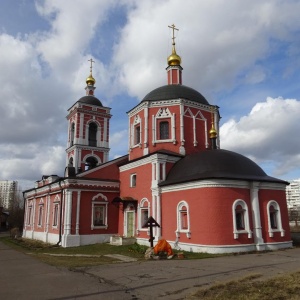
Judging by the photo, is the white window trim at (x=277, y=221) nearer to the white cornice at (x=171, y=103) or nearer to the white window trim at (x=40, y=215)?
the white cornice at (x=171, y=103)

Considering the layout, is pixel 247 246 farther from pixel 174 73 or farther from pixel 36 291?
pixel 174 73

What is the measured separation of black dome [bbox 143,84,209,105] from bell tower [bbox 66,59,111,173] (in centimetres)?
820

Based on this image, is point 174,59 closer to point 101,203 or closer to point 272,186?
point 101,203

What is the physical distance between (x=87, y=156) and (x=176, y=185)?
13.2 metres

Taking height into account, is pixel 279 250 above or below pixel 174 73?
below

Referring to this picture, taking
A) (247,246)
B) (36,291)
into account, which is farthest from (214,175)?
(36,291)

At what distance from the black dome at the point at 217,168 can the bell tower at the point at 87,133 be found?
38.3 feet

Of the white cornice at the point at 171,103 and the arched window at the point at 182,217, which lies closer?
the arched window at the point at 182,217

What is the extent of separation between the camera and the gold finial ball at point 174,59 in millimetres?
23000

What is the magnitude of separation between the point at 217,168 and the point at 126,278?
8538 millimetres

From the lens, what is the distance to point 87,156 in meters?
27.5

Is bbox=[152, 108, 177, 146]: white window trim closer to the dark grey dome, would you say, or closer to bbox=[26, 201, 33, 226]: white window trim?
the dark grey dome

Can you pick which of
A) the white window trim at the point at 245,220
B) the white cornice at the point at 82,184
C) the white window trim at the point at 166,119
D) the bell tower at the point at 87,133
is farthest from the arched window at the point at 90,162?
the white window trim at the point at 245,220

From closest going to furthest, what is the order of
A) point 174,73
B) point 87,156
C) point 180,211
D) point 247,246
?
point 247,246 < point 180,211 < point 174,73 < point 87,156
